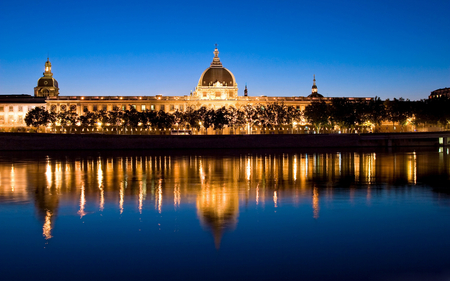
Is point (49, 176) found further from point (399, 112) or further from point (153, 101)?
point (153, 101)

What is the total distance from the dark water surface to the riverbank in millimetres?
49814

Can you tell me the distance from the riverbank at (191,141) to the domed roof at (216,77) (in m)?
70.5

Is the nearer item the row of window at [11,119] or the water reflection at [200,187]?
the water reflection at [200,187]

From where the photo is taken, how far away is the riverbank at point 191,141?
79.8 metres

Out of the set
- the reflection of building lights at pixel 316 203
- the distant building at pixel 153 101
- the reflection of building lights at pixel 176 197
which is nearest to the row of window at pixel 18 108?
the distant building at pixel 153 101

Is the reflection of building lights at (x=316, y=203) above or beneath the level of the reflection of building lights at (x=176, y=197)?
beneath

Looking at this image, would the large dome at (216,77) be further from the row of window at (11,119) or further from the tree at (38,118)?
the row of window at (11,119)

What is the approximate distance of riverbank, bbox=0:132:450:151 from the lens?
262 ft

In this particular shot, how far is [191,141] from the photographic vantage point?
85.0m

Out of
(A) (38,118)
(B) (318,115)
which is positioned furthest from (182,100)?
(B) (318,115)

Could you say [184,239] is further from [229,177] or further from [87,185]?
[229,177]

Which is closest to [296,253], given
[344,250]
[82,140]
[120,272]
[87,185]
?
[344,250]

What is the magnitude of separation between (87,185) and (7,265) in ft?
58.2

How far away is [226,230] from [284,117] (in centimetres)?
10718
